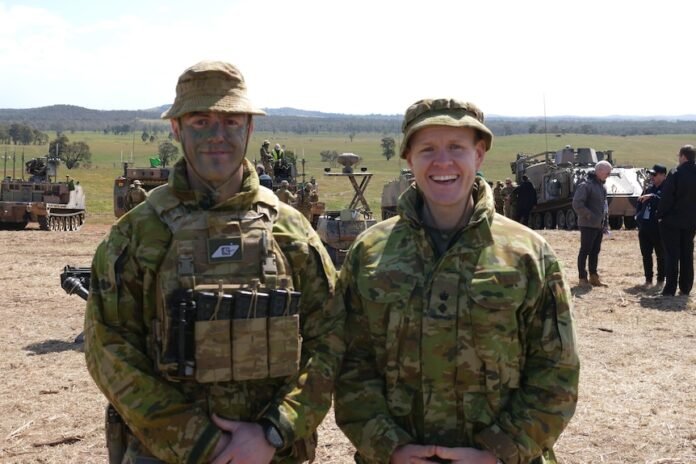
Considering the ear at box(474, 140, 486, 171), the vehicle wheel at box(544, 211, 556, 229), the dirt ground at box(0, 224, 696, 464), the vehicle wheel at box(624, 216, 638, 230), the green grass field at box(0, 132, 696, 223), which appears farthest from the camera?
the green grass field at box(0, 132, 696, 223)

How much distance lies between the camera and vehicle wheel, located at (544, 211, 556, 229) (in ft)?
86.3

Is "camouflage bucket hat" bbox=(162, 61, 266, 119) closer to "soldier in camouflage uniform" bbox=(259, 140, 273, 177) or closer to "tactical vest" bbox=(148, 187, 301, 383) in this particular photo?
"tactical vest" bbox=(148, 187, 301, 383)

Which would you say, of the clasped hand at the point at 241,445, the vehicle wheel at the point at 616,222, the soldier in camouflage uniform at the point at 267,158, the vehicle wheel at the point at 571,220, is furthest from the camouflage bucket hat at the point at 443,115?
the vehicle wheel at the point at 616,222

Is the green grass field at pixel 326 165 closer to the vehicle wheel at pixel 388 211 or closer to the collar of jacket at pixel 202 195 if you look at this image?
the vehicle wheel at pixel 388 211

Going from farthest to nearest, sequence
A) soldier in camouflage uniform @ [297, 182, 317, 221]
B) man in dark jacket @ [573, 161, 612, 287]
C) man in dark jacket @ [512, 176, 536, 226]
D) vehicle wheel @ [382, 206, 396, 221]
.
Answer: man in dark jacket @ [512, 176, 536, 226], vehicle wheel @ [382, 206, 396, 221], soldier in camouflage uniform @ [297, 182, 317, 221], man in dark jacket @ [573, 161, 612, 287]

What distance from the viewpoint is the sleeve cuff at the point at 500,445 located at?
9.30ft

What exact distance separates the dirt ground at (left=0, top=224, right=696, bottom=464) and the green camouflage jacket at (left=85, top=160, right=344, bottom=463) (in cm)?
259

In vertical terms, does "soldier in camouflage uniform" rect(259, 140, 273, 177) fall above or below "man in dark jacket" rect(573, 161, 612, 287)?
above

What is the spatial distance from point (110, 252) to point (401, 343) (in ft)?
3.56

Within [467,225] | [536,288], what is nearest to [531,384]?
[536,288]

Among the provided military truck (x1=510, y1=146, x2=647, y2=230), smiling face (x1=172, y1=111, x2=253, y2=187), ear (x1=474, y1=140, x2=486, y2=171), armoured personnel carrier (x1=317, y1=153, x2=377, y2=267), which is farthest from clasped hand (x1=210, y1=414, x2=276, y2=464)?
military truck (x1=510, y1=146, x2=647, y2=230)

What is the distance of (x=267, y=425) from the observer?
291 centimetres

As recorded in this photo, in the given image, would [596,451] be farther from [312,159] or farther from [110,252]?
[312,159]

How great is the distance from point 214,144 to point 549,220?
80.1 ft
